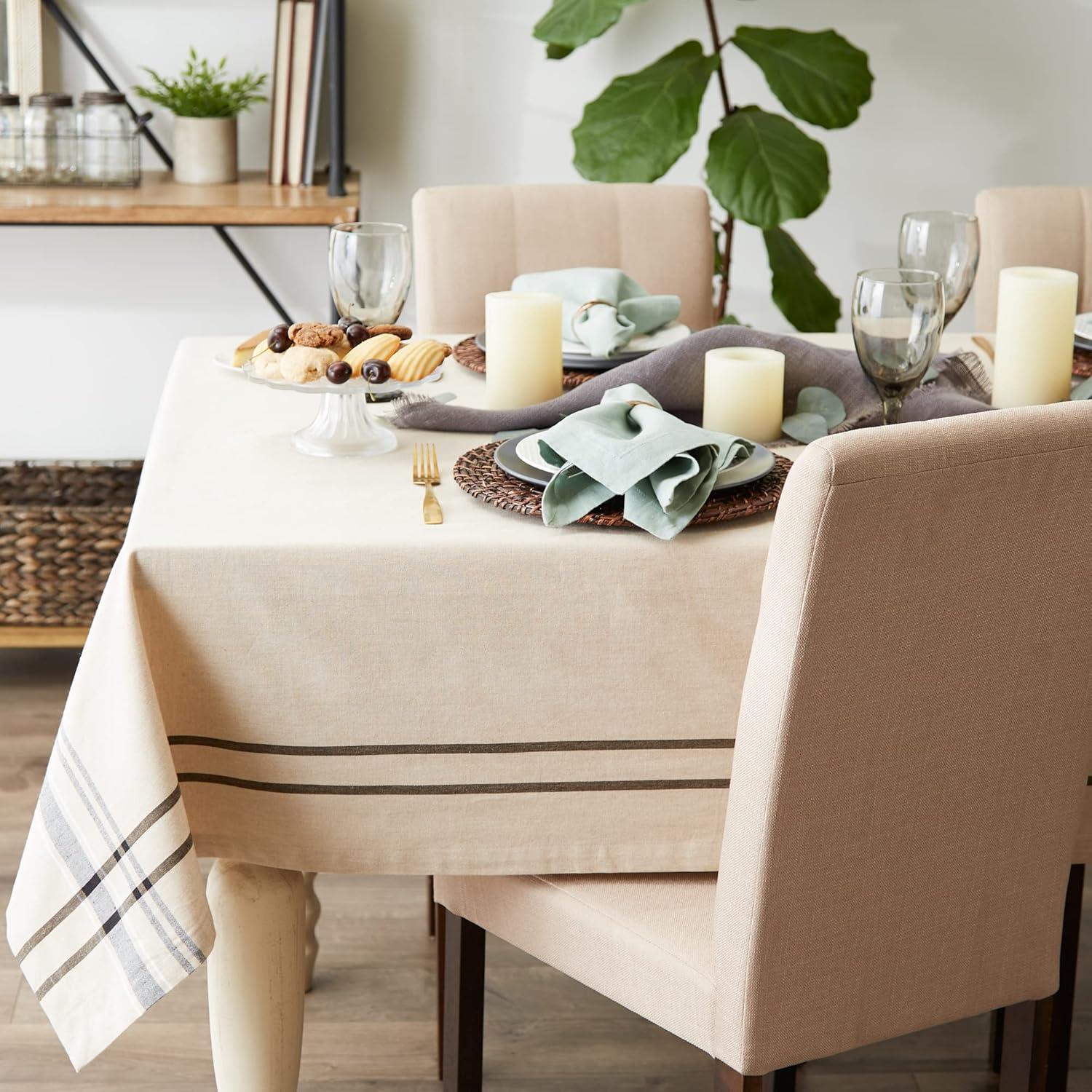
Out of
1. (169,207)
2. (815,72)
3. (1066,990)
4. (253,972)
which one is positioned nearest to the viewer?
(253,972)

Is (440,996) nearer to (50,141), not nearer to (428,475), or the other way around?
(428,475)

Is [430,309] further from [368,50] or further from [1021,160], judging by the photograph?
[1021,160]

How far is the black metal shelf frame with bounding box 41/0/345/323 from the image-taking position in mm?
2479

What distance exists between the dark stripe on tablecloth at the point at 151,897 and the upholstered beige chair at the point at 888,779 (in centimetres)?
27

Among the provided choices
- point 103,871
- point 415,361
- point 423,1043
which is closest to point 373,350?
point 415,361

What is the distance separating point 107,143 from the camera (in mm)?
2572

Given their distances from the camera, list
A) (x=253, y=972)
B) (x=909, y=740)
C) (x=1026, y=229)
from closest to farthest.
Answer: (x=909, y=740)
(x=253, y=972)
(x=1026, y=229)

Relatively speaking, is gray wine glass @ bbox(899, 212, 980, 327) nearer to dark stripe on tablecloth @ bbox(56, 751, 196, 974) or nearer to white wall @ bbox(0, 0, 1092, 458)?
dark stripe on tablecloth @ bbox(56, 751, 196, 974)

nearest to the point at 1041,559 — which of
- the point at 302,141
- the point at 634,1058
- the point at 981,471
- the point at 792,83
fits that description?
→ the point at 981,471

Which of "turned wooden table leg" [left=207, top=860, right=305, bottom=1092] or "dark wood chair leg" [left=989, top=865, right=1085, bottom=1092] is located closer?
"turned wooden table leg" [left=207, top=860, right=305, bottom=1092]

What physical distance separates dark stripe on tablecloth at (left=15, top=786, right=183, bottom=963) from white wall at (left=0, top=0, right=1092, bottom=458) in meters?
2.07

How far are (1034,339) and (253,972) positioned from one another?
0.97m

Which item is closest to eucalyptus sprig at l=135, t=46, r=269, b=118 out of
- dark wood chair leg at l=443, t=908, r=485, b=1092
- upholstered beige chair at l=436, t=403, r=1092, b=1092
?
dark wood chair leg at l=443, t=908, r=485, b=1092

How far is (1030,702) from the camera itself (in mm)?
1009
